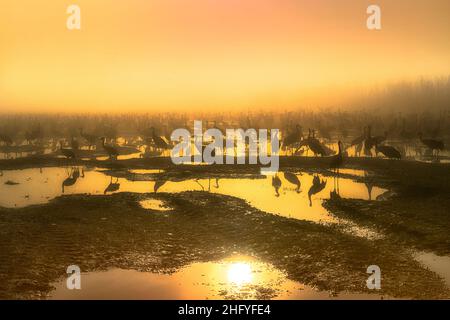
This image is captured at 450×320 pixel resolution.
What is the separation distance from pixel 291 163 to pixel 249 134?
80.9 feet

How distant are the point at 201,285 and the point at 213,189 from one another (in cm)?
1091

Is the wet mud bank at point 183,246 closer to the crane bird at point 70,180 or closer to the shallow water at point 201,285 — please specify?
the shallow water at point 201,285

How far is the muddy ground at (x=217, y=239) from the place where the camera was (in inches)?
424

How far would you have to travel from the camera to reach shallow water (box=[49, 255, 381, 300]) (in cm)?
971

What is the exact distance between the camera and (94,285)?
10375mm

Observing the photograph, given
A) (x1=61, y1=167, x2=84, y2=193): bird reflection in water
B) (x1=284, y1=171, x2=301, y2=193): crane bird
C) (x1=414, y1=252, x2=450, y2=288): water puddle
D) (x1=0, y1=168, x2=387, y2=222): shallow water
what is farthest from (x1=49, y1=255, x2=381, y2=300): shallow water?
(x1=61, y1=167, x2=84, y2=193): bird reflection in water

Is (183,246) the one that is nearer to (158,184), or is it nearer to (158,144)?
(158,184)

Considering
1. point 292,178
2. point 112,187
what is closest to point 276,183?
point 292,178

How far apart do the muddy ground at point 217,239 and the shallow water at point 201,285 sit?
13.7 inches

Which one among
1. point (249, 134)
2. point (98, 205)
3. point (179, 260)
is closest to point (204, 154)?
point (98, 205)

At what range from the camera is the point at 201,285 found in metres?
10.2

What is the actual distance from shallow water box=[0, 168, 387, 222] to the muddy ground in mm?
908

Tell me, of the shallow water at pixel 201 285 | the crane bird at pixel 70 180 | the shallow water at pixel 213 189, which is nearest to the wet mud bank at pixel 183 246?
the shallow water at pixel 201 285
